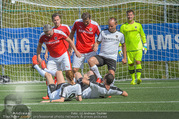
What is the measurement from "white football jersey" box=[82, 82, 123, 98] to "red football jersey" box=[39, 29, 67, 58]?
4.13ft

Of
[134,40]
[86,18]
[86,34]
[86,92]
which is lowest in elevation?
[86,92]

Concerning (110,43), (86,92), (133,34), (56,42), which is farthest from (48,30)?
(133,34)

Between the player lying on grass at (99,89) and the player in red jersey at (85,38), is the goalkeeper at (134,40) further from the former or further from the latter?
the player lying on grass at (99,89)

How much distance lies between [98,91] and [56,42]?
1.51m

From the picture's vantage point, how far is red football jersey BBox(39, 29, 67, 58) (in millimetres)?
7535

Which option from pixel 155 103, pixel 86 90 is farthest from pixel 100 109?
pixel 86 90

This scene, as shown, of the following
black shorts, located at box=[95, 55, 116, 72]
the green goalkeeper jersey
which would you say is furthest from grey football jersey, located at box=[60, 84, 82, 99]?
the green goalkeeper jersey

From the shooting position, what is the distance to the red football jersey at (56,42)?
754 cm

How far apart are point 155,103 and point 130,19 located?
4.74 m

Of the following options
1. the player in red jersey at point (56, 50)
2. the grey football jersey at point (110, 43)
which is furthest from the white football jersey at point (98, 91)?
the grey football jersey at point (110, 43)

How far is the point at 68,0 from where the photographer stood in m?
14.1

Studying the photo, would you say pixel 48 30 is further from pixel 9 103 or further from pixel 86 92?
pixel 9 103

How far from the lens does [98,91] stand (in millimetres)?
6871

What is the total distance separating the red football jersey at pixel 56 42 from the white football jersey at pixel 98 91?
1.26 meters
